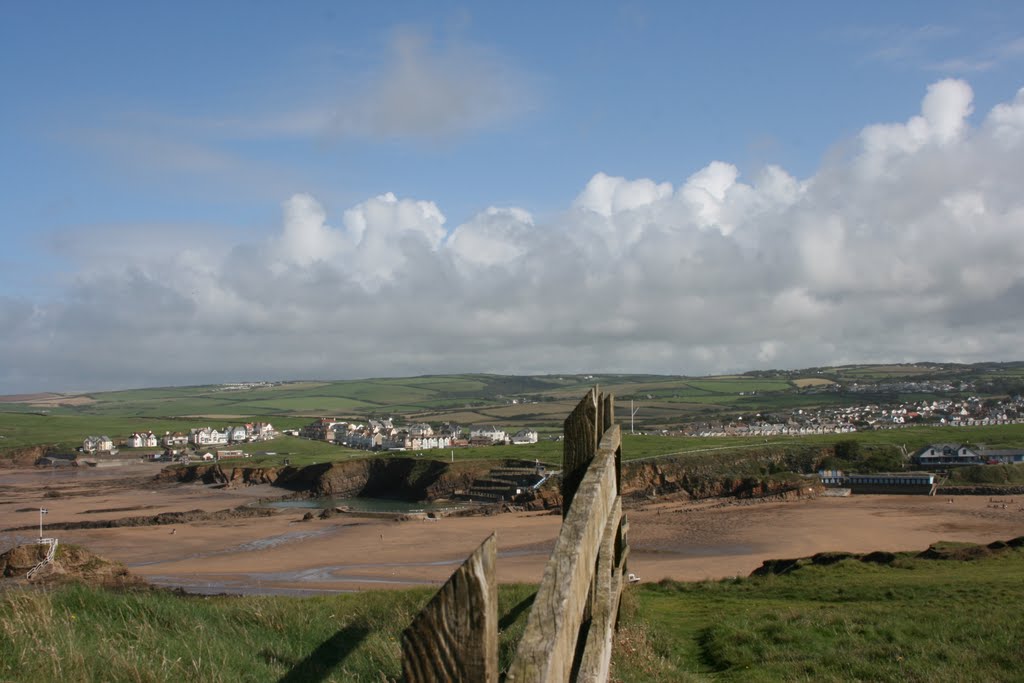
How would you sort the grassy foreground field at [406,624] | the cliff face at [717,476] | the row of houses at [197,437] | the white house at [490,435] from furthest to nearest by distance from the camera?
the row of houses at [197,437] < the white house at [490,435] < the cliff face at [717,476] < the grassy foreground field at [406,624]

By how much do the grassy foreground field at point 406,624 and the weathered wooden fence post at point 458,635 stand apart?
13.1 feet

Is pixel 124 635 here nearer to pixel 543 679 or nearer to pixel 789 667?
pixel 543 679

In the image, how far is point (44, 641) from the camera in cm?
527

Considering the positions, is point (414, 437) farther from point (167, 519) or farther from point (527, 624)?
point (527, 624)

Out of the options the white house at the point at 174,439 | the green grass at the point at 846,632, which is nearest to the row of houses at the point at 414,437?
the white house at the point at 174,439

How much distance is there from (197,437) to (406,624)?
133m

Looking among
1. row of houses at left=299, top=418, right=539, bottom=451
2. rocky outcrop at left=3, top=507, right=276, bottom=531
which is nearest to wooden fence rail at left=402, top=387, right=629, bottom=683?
rocky outcrop at left=3, top=507, right=276, bottom=531

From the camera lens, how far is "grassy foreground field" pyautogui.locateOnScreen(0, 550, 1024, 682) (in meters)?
5.30

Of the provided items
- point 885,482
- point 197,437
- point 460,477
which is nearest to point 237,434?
point 197,437

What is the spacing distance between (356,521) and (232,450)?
6851 cm

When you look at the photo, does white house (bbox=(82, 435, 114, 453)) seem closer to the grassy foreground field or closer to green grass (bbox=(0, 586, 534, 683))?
the grassy foreground field

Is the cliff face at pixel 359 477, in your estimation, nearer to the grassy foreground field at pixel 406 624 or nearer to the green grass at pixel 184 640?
the grassy foreground field at pixel 406 624

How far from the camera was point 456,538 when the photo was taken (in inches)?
1735

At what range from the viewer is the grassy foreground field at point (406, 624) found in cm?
530
